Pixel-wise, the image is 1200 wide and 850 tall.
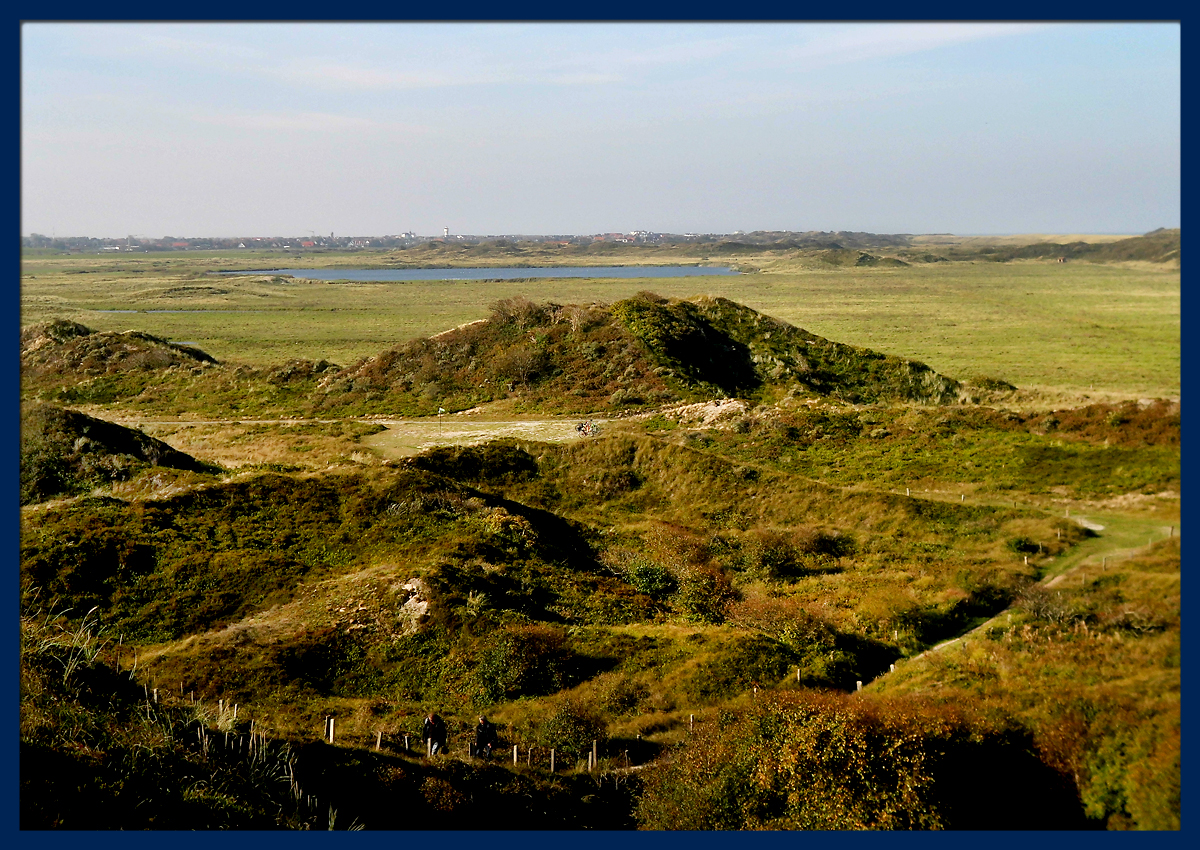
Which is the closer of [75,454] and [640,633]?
[640,633]

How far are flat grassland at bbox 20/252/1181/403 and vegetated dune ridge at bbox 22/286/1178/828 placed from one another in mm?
648

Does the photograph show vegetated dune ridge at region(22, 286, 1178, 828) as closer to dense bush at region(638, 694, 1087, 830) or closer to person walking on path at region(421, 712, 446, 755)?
dense bush at region(638, 694, 1087, 830)

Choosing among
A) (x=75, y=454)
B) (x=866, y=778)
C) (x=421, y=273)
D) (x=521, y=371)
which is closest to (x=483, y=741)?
(x=866, y=778)

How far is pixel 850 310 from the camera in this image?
48.4 feet

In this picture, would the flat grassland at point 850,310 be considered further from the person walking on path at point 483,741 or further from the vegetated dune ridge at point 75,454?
the person walking on path at point 483,741

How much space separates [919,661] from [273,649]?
7411mm

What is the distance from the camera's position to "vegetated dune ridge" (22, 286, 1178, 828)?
5176mm

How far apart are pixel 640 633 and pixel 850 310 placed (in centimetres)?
879

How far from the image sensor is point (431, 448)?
1689 cm

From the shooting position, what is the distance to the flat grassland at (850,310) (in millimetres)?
6086

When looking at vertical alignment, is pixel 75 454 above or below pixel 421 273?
below

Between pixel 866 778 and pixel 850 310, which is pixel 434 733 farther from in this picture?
pixel 850 310

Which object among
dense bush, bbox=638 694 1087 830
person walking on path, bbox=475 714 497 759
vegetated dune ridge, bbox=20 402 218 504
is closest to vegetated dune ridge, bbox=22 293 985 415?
vegetated dune ridge, bbox=20 402 218 504

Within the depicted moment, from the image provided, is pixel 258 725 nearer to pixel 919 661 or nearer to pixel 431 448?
pixel 919 661
